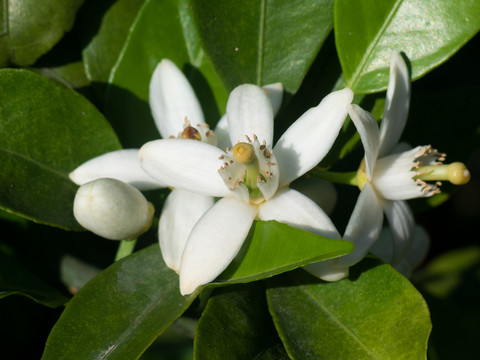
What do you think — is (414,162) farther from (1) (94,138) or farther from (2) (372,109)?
(1) (94,138)

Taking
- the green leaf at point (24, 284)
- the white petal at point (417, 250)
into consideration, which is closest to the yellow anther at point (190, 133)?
the green leaf at point (24, 284)

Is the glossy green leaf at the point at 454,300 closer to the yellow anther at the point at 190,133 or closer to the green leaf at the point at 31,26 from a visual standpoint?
the yellow anther at the point at 190,133

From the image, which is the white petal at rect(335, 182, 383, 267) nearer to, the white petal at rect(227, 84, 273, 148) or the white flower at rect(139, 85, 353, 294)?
the white flower at rect(139, 85, 353, 294)

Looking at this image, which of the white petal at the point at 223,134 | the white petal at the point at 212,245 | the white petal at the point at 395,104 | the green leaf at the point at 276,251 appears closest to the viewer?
the green leaf at the point at 276,251

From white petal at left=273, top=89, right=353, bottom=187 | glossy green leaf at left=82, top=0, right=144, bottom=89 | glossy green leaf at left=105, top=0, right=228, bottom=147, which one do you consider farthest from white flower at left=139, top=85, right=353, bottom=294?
glossy green leaf at left=82, top=0, right=144, bottom=89

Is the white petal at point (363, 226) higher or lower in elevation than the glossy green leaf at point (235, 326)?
higher

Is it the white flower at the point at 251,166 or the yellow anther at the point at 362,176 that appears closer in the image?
the white flower at the point at 251,166

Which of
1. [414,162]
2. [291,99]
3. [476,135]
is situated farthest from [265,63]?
[476,135]
